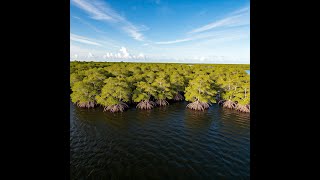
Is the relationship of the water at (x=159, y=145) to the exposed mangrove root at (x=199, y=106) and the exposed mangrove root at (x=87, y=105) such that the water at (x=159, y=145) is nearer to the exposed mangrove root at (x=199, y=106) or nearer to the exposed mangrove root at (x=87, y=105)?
the exposed mangrove root at (x=199, y=106)

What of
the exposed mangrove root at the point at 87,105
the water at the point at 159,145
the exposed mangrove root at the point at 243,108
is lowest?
the water at the point at 159,145

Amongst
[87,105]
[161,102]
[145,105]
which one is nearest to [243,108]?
[161,102]

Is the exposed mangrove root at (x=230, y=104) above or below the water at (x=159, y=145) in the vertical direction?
above

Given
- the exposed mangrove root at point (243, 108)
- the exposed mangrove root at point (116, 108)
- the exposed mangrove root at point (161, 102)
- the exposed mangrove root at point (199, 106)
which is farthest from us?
the exposed mangrove root at point (161, 102)

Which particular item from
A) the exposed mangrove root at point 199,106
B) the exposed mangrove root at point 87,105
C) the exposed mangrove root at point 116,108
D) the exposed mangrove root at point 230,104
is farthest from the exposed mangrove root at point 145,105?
the exposed mangrove root at point 230,104

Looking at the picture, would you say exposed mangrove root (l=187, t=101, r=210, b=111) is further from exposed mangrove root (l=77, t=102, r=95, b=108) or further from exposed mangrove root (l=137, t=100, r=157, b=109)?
exposed mangrove root (l=77, t=102, r=95, b=108)

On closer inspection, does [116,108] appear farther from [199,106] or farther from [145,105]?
[199,106]
